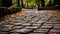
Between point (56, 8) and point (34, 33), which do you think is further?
point (56, 8)

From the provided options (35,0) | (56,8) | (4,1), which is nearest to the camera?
(4,1)

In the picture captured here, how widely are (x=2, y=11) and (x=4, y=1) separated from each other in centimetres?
233

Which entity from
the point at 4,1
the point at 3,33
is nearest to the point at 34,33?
the point at 3,33

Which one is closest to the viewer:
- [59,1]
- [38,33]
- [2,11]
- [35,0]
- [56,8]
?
[38,33]

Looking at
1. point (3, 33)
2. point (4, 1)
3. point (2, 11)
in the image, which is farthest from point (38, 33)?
point (4, 1)

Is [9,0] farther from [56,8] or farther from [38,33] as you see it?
[38,33]

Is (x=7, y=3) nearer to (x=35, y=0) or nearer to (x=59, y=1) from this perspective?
(x=59, y=1)

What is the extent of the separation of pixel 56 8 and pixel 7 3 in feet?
13.5

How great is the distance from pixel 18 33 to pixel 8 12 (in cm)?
538

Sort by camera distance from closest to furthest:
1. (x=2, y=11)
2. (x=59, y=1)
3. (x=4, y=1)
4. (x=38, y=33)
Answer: (x=38, y=33)
(x=2, y=11)
(x=4, y=1)
(x=59, y=1)

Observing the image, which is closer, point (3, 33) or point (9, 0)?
point (3, 33)

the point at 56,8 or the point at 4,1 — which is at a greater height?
the point at 4,1

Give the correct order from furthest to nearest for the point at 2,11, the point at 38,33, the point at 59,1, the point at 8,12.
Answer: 1. the point at 59,1
2. the point at 8,12
3. the point at 2,11
4. the point at 38,33

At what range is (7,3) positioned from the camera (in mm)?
11164
